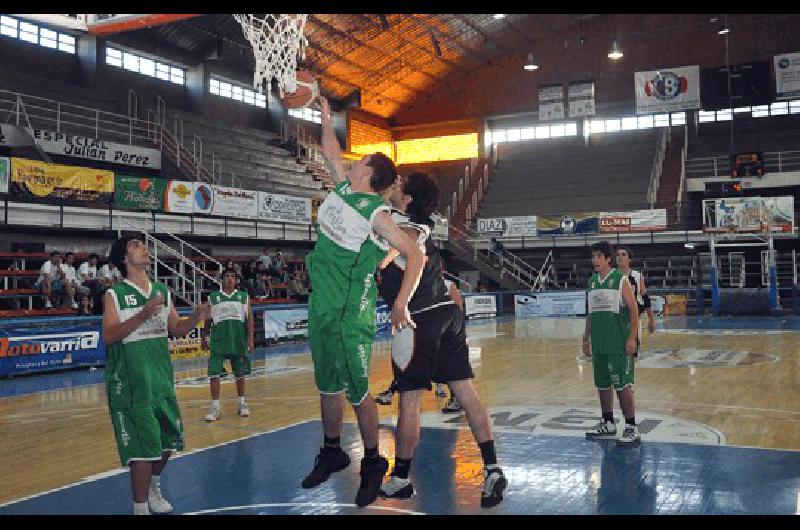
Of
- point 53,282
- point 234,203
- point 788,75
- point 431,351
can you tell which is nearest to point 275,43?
point 431,351

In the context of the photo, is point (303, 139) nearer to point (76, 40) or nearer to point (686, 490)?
point (76, 40)

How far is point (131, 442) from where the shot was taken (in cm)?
452

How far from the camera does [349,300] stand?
421cm

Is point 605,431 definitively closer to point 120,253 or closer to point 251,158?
point 120,253

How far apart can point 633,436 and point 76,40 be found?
89.7 feet

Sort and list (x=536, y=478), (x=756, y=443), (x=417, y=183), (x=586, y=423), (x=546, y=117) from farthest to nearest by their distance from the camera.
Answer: (x=546, y=117)
(x=586, y=423)
(x=756, y=443)
(x=536, y=478)
(x=417, y=183)

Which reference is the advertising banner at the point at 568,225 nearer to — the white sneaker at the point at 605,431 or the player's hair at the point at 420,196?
the white sneaker at the point at 605,431

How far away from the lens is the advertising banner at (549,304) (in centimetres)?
3066

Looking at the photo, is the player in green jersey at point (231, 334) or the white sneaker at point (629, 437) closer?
the white sneaker at point (629, 437)

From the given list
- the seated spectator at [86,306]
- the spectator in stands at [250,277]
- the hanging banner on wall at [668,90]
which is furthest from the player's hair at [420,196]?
the hanging banner on wall at [668,90]

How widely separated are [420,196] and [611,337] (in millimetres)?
3080

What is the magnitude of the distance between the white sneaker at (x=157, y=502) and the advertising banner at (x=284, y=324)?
46.5 ft

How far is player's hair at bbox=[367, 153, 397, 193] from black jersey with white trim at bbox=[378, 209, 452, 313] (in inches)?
A: 16.4

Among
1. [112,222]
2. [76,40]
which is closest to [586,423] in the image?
[112,222]
